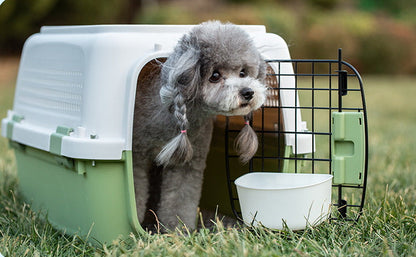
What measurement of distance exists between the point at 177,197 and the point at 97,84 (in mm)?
695

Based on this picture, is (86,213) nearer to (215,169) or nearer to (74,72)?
(74,72)

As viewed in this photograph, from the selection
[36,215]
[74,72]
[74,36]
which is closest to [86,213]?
[36,215]

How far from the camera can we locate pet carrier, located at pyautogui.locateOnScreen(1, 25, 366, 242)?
2256mm

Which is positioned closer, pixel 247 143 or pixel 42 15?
pixel 247 143

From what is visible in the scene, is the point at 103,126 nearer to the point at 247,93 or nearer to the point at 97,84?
the point at 97,84

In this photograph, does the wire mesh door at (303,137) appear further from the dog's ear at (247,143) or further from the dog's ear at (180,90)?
the dog's ear at (180,90)

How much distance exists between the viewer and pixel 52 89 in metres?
2.67

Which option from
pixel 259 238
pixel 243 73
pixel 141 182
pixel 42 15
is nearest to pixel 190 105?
pixel 243 73

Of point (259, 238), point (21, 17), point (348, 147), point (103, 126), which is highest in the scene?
point (21, 17)

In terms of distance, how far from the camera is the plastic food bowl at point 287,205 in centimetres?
216

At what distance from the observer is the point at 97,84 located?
225 cm

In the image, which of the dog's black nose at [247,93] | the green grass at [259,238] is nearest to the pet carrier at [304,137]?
the green grass at [259,238]

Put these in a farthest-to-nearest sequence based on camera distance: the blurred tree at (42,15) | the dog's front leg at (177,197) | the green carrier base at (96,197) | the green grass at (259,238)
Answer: the blurred tree at (42,15) < the dog's front leg at (177,197) < the green carrier base at (96,197) < the green grass at (259,238)

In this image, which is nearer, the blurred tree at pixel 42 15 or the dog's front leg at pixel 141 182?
the dog's front leg at pixel 141 182
